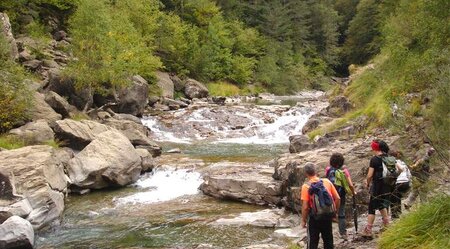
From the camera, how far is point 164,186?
16828 mm

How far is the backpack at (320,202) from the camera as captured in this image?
7.02m

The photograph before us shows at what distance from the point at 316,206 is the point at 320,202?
0.10m

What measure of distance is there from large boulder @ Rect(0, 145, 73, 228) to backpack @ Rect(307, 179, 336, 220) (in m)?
8.06

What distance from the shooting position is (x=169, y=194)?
15.9m

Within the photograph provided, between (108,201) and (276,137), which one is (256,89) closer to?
Result: (276,137)

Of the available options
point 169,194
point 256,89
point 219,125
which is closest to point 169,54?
point 256,89

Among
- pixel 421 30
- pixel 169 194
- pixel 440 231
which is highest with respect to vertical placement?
pixel 421 30

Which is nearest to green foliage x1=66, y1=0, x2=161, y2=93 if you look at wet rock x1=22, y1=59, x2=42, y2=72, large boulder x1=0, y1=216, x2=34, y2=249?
wet rock x1=22, y1=59, x2=42, y2=72

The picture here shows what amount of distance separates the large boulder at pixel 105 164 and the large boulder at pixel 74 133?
1046 mm

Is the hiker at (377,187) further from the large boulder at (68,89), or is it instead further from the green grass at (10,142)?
the large boulder at (68,89)

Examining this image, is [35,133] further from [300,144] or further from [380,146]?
[380,146]

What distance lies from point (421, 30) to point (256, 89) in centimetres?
4297

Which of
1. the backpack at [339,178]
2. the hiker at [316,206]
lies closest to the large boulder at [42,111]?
the backpack at [339,178]

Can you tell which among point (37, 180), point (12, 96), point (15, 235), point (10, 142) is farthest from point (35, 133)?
point (15, 235)
